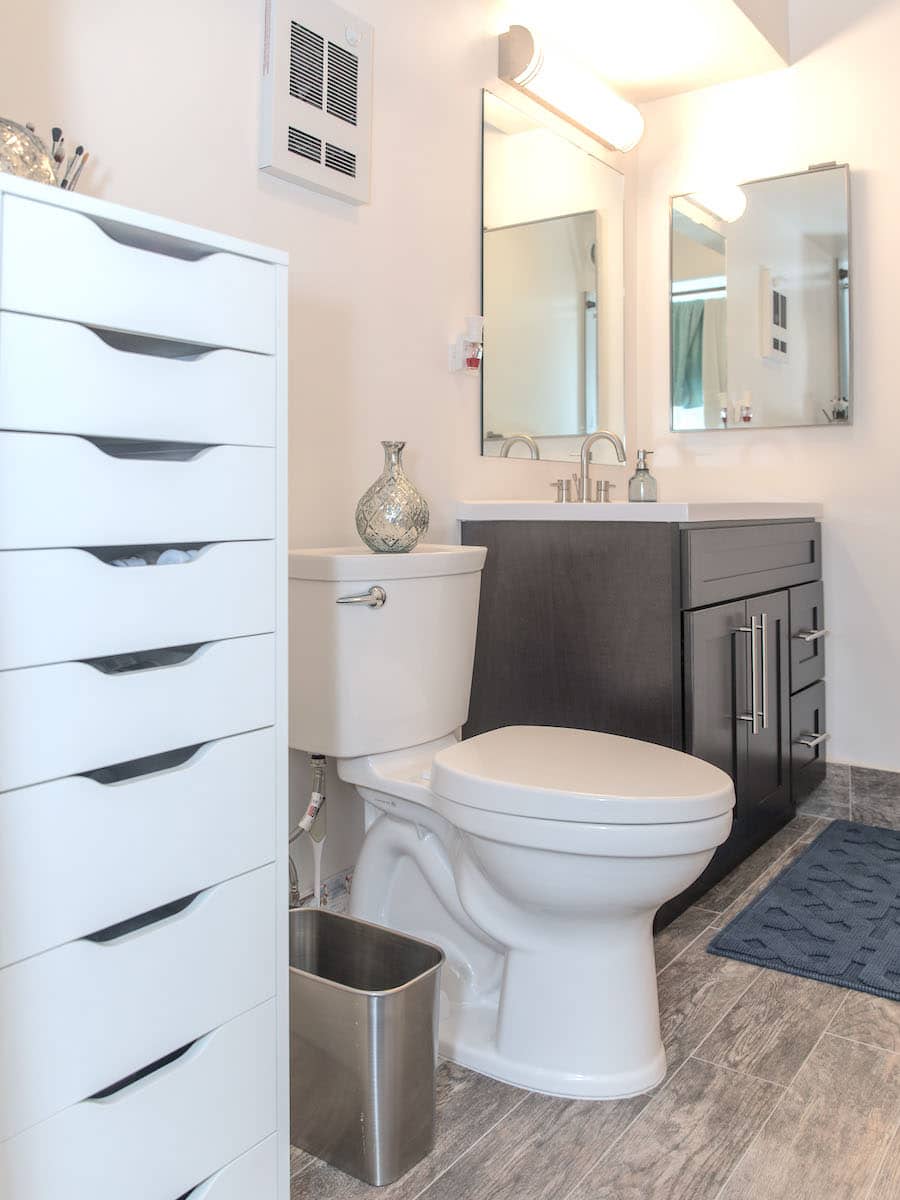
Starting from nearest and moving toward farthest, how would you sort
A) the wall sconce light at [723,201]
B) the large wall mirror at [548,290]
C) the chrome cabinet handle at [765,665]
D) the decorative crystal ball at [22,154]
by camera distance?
the decorative crystal ball at [22,154] → the chrome cabinet handle at [765,665] → the large wall mirror at [548,290] → the wall sconce light at [723,201]

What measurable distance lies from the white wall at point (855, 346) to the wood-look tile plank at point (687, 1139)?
57.9 inches

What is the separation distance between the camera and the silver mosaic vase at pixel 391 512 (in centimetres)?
172

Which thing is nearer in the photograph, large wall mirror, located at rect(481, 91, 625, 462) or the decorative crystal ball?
the decorative crystal ball

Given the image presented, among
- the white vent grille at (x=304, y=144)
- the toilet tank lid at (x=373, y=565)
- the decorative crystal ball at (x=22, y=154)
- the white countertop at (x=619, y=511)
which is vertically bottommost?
the toilet tank lid at (x=373, y=565)

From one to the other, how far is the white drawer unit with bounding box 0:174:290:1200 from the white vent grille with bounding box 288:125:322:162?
0.75 m

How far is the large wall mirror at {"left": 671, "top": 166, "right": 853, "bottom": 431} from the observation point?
107 inches

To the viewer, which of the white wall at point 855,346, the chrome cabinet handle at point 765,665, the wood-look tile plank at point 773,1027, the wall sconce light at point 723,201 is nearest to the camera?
the wood-look tile plank at point 773,1027

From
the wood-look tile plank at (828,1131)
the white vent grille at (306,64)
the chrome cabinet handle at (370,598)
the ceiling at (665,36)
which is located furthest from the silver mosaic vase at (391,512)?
the ceiling at (665,36)

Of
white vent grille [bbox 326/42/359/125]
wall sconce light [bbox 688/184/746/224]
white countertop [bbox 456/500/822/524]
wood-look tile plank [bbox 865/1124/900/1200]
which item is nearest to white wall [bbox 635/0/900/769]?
wall sconce light [bbox 688/184/746/224]

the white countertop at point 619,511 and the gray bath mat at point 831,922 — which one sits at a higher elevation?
the white countertop at point 619,511

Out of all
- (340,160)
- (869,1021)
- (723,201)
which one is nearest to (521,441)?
(340,160)

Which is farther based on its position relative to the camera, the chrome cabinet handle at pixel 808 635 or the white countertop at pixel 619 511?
the chrome cabinet handle at pixel 808 635

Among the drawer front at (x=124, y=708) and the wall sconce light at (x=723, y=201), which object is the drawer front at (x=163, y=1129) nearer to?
the drawer front at (x=124, y=708)

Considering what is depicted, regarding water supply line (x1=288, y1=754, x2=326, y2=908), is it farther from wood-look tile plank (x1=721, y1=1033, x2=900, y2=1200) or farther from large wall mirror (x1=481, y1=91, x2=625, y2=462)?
large wall mirror (x1=481, y1=91, x2=625, y2=462)
